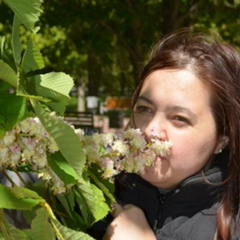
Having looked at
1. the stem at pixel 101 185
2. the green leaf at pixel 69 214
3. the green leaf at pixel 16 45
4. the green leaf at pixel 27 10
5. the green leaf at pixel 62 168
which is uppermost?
the green leaf at pixel 27 10

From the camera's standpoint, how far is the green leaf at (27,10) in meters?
0.84

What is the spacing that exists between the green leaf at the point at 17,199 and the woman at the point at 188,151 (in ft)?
1.77

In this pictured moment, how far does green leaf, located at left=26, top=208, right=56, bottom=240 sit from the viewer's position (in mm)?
930

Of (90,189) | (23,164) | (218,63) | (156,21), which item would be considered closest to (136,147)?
(90,189)

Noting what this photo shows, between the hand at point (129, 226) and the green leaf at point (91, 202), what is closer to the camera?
the green leaf at point (91, 202)

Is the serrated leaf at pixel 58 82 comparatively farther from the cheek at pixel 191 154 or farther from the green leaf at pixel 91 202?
the cheek at pixel 191 154

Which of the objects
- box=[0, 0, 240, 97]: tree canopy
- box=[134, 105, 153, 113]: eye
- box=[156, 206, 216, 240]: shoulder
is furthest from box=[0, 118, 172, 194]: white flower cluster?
box=[0, 0, 240, 97]: tree canopy

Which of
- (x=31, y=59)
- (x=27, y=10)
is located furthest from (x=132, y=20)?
(x=27, y=10)

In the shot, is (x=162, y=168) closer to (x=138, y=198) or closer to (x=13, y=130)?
(x=138, y=198)

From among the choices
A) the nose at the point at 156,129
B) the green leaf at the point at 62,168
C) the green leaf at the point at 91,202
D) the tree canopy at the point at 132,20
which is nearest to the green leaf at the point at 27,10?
the green leaf at the point at 62,168

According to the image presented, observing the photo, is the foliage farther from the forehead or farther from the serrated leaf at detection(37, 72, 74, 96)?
the forehead

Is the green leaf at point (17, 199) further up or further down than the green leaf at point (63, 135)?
further down

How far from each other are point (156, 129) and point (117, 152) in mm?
355

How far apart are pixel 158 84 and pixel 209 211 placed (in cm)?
42
